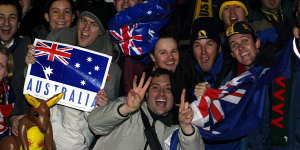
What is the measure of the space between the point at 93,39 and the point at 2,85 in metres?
1.05

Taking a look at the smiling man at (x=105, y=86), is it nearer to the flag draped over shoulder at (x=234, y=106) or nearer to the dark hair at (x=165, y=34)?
the dark hair at (x=165, y=34)

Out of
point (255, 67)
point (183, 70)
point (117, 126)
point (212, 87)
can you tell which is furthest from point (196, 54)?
point (117, 126)

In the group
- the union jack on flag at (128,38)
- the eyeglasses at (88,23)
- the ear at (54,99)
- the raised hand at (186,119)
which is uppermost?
the eyeglasses at (88,23)

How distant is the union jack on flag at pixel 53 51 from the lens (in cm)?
420

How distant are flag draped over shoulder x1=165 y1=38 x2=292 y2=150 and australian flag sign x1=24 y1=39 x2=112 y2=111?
3.18ft

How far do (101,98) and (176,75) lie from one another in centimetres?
81

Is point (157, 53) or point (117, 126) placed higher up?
point (157, 53)

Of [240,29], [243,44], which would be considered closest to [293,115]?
[243,44]

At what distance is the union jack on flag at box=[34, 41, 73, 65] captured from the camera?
420cm

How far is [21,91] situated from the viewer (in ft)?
14.1

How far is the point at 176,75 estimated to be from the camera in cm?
427

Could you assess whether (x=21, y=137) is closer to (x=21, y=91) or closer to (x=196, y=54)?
(x=21, y=91)

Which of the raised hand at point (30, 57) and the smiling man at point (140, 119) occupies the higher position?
the raised hand at point (30, 57)

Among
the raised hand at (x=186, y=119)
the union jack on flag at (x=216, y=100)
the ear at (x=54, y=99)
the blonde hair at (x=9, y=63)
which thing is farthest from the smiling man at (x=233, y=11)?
the blonde hair at (x=9, y=63)
